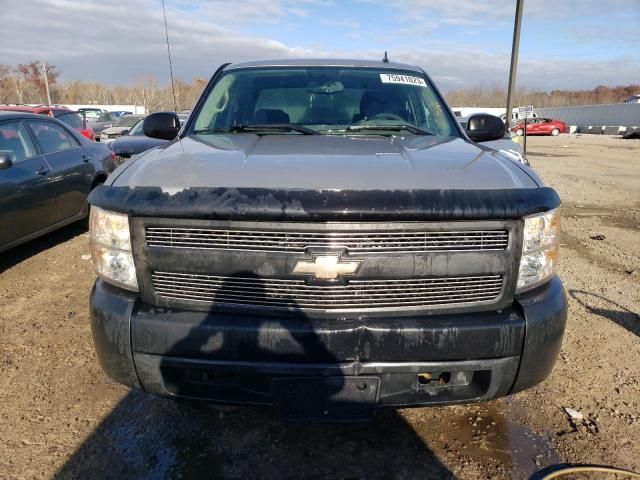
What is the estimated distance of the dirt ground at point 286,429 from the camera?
2.39 m

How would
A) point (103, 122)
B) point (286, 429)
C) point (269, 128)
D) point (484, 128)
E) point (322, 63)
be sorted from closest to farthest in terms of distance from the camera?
point (286, 429)
point (269, 128)
point (484, 128)
point (322, 63)
point (103, 122)

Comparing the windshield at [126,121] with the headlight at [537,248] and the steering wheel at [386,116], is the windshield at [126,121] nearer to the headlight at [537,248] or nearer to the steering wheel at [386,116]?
the steering wheel at [386,116]

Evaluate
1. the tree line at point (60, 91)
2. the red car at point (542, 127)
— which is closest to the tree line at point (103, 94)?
the tree line at point (60, 91)

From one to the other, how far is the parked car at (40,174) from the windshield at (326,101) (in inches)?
104

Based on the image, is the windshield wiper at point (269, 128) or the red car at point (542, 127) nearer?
the windshield wiper at point (269, 128)

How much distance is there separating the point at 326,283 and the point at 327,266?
0.07 meters

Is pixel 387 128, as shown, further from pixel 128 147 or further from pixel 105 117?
pixel 105 117

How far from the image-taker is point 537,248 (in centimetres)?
215

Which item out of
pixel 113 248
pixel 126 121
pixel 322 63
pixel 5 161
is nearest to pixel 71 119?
pixel 126 121

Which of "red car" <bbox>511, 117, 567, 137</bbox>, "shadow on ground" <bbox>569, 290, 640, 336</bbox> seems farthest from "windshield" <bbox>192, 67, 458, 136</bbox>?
"red car" <bbox>511, 117, 567, 137</bbox>

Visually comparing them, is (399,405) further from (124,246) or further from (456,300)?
(124,246)

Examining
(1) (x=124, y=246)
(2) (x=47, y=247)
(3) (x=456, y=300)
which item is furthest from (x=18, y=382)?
(2) (x=47, y=247)

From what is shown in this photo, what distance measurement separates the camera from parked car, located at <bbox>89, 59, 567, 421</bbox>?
6.47 ft

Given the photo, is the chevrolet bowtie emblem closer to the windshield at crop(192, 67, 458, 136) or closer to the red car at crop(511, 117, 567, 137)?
the windshield at crop(192, 67, 458, 136)
